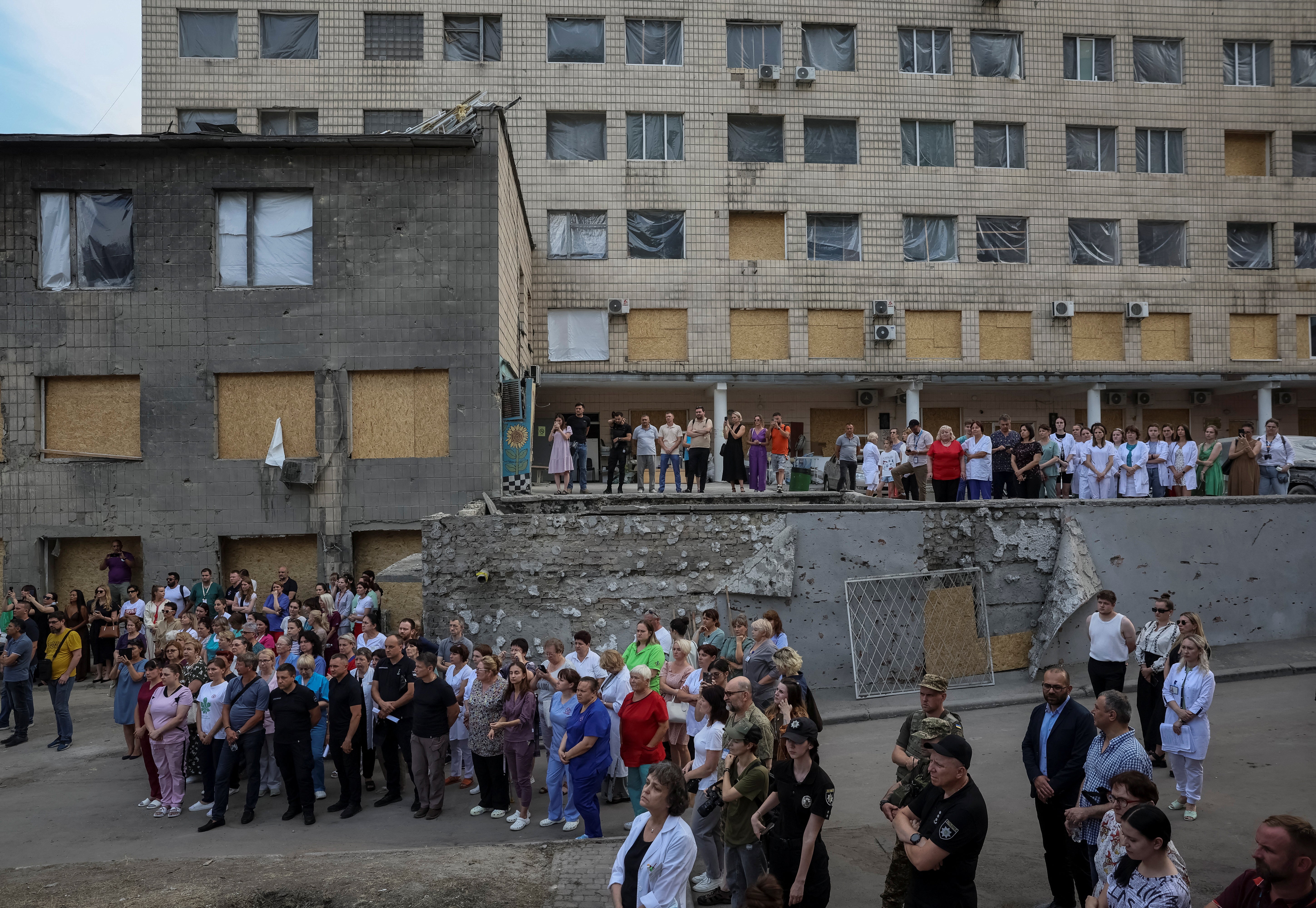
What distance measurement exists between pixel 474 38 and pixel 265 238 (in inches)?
607

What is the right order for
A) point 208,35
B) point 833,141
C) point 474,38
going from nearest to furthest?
1. point 208,35
2. point 474,38
3. point 833,141

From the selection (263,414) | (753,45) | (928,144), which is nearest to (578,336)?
(753,45)

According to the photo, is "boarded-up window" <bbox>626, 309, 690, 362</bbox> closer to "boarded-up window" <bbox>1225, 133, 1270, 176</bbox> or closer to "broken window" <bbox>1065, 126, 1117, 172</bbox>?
"broken window" <bbox>1065, 126, 1117, 172</bbox>

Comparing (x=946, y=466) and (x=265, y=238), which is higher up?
(x=265, y=238)

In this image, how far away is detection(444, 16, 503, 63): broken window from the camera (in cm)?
2923

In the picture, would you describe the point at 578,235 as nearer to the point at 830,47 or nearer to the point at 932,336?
the point at 830,47

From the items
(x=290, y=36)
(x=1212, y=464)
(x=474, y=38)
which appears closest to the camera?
(x=1212, y=464)

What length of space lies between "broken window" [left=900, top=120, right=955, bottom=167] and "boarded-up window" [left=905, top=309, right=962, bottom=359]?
5.11m

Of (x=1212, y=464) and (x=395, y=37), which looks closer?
(x=1212, y=464)

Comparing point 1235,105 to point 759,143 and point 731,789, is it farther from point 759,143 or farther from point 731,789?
point 731,789

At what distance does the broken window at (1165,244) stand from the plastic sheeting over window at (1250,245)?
173 cm

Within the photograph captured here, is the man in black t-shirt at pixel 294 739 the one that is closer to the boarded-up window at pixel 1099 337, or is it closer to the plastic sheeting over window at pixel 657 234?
the plastic sheeting over window at pixel 657 234

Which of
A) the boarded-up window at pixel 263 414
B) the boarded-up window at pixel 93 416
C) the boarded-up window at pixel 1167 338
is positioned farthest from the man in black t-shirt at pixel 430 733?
the boarded-up window at pixel 1167 338

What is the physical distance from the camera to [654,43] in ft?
97.9
